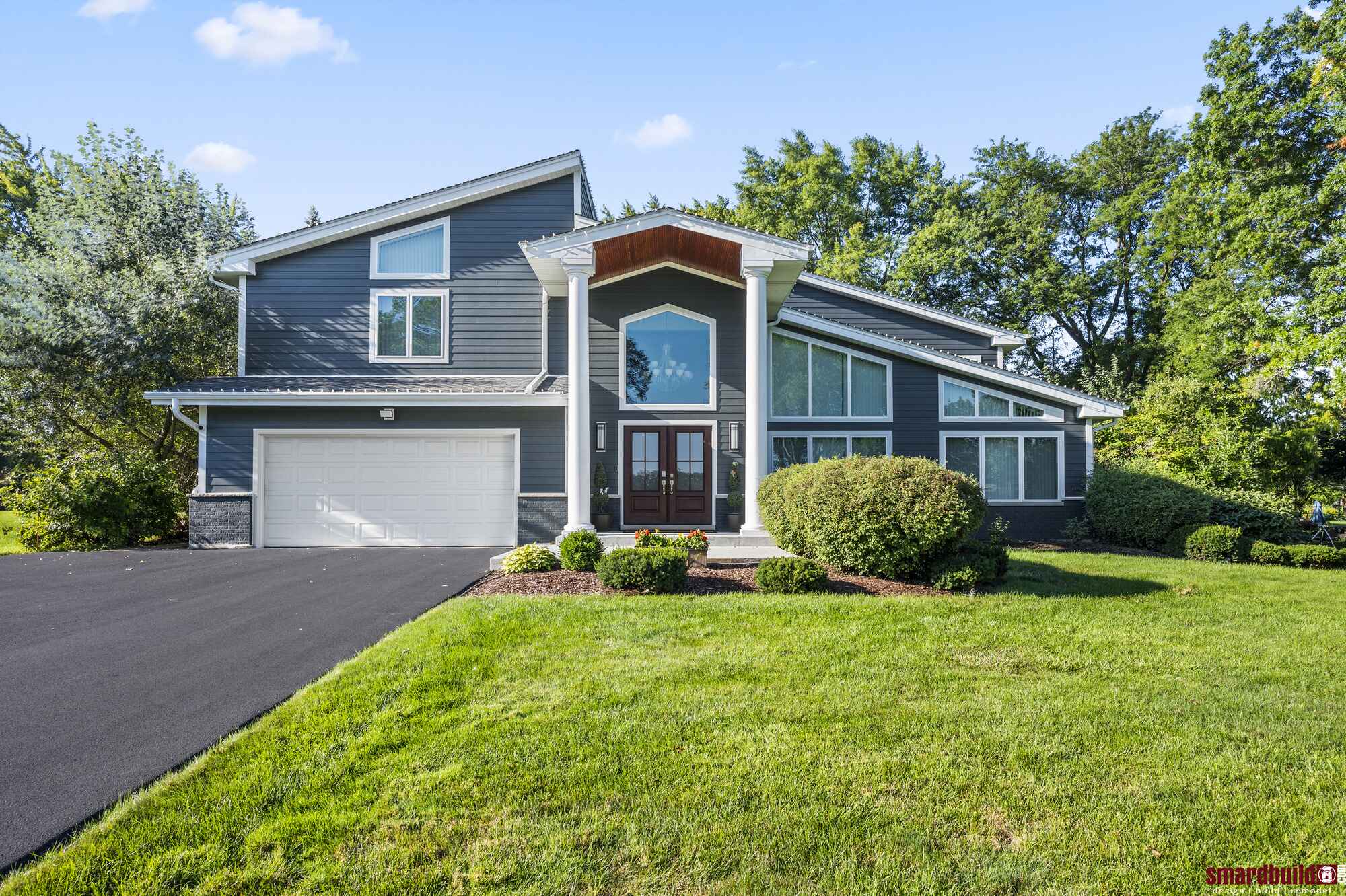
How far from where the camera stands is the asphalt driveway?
3170mm

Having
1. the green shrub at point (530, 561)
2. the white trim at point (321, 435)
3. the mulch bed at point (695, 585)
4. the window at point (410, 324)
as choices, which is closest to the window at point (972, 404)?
the mulch bed at point (695, 585)

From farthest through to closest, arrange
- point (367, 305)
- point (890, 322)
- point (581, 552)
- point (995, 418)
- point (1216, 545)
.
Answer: point (890, 322)
point (995, 418)
point (367, 305)
point (1216, 545)
point (581, 552)

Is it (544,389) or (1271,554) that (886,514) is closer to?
(544,389)

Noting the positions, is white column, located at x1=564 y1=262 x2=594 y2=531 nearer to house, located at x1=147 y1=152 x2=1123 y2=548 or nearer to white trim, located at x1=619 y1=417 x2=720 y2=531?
house, located at x1=147 y1=152 x2=1123 y2=548

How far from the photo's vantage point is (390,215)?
42.4 ft


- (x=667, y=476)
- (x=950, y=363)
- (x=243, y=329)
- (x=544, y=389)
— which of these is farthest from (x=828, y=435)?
(x=243, y=329)

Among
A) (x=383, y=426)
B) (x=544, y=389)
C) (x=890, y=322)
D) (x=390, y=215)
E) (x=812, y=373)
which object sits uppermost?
(x=390, y=215)

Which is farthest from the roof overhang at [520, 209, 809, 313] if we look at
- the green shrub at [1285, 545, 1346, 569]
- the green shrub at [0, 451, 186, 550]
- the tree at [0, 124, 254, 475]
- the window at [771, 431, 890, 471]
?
the green shrub at [1285, 545, 1346, 569]

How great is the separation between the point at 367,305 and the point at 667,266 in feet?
20.0

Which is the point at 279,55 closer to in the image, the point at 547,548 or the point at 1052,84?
the point at 547,548

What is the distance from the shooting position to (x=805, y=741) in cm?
351

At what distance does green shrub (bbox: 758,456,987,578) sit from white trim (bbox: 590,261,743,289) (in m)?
5.16

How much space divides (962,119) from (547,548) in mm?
15456

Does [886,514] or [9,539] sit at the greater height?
[886,514]
